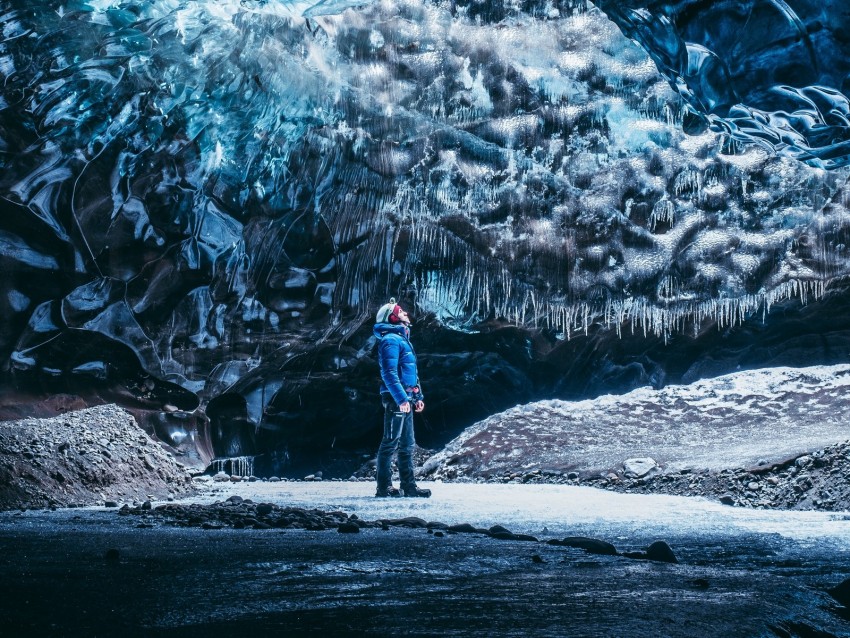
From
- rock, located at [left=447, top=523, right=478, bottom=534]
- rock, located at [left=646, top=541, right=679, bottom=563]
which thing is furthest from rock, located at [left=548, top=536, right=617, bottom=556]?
rock, located at [left=447, top=523, right=478, bottom=534]

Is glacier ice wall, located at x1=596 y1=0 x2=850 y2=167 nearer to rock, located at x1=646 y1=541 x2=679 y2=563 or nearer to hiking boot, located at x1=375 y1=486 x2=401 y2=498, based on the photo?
rock, located at x1=646 y1=541 x2=679 y2=563

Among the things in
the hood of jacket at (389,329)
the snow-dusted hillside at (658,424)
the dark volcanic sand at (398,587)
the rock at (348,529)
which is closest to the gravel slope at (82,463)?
the dark volcanic sand at (398,587)

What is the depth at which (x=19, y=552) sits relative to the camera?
10.3 ft

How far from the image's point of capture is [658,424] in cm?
1338

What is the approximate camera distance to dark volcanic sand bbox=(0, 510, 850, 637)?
1.89 meters

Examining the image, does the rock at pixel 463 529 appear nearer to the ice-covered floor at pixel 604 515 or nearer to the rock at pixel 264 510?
the ice-covered floor at pixel 604 515

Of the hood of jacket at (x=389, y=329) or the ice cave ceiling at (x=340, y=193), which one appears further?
the ice cave ceiling at (x=340, y=193)

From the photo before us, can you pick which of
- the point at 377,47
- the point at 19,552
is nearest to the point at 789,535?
the point at 19,552

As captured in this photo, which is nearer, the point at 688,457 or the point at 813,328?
the point at 688,457

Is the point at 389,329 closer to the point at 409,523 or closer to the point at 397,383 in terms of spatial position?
the point at 397,383

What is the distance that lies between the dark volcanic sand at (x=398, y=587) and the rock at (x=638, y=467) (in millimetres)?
5402

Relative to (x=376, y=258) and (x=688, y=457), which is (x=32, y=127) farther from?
(x=688, y=457)

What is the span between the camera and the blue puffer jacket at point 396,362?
697 cm

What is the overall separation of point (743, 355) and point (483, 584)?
13.4 metres
